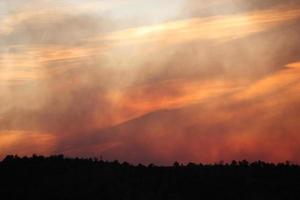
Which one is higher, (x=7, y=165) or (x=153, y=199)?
(x=7, y=165)

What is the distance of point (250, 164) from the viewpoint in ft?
199

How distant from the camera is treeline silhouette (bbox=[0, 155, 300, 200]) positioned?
52250 millimetres

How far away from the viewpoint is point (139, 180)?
54781 mm

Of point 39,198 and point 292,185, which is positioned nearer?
point 39,198

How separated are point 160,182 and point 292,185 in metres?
11.8

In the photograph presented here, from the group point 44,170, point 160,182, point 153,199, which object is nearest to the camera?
point 153,199

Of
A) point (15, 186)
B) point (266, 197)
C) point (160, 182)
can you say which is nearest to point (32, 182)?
point (15, 186)

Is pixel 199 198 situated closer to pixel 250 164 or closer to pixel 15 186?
pixel 250 164

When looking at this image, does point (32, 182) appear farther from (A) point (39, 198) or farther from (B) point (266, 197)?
(B) point (266, 197)

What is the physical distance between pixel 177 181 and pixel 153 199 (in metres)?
4.64

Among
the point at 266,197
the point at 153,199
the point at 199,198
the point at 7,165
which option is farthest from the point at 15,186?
the point at 266,197

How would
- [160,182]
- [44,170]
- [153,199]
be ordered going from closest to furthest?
[153,199] → [160,182] → [44,170]

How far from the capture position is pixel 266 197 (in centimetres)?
5300

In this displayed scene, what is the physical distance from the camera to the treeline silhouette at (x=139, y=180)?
5225cm
